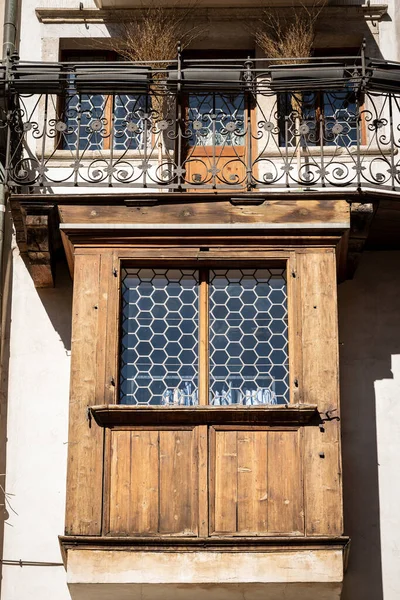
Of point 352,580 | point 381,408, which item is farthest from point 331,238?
point 352,580

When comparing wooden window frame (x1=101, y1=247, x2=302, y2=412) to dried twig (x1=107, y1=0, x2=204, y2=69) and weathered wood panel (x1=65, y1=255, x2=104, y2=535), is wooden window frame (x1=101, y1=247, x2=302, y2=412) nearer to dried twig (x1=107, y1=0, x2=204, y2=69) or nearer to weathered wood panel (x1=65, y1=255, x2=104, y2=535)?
weathered wood panel (x1=65, y1=255, x2=104, y2=535)

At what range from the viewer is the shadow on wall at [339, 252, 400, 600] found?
1213 cm

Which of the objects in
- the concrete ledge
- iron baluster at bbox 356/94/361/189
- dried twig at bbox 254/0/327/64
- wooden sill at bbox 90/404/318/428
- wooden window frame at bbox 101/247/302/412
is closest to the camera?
the concrete ledge

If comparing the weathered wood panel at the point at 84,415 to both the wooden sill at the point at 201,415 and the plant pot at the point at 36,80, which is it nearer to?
the wooden sill at the point at 201,415

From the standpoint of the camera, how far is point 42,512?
12281 mm

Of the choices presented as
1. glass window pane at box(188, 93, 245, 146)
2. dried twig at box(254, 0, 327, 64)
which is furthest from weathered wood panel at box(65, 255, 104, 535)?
dried twig at box(254, 0, 327, 64)

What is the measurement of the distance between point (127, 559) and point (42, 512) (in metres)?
Result: 1.27

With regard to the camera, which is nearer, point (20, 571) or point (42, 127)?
point (20, 571)

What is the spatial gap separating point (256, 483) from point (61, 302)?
8.99 ft

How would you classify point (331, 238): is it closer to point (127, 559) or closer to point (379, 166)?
point (379, 166)

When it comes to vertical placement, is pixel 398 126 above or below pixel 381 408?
above

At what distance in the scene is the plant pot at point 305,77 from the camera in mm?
12477

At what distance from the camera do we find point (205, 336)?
12031mm

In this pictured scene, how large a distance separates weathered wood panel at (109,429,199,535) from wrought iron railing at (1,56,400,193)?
228 cm
